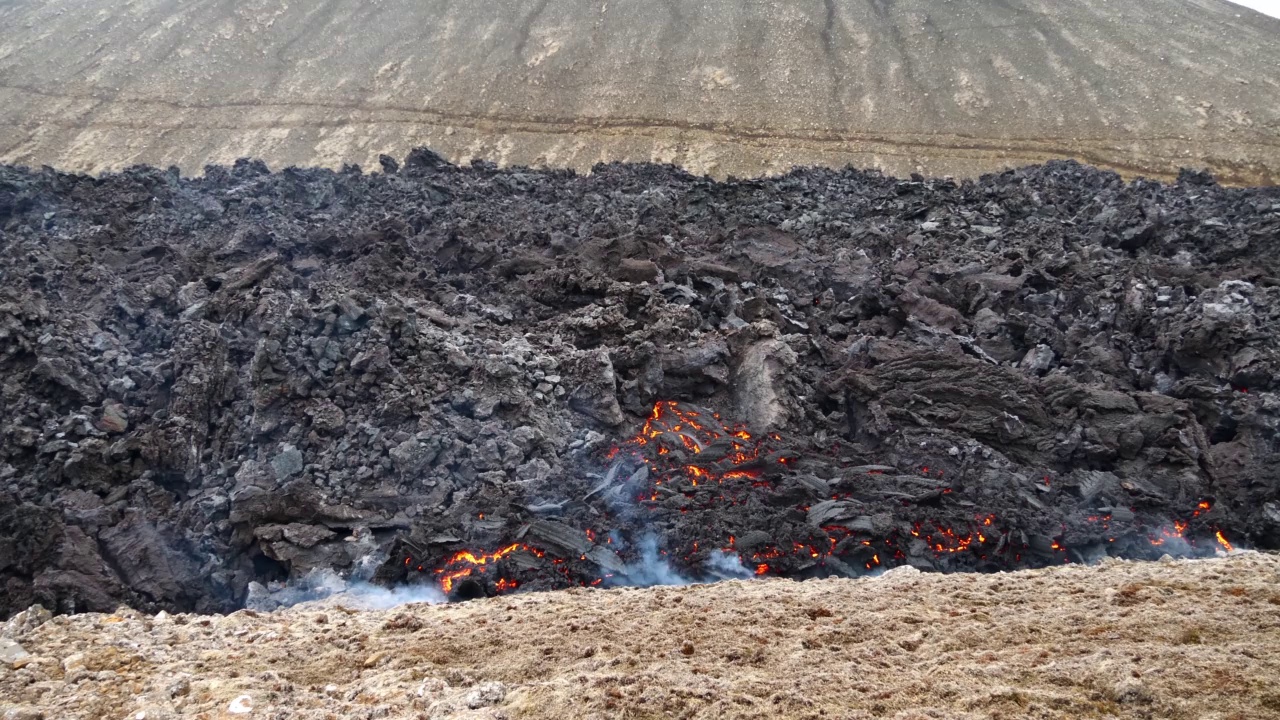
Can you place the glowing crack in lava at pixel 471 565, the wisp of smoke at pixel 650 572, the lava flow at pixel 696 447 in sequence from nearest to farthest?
the glowing crack in lava at pixel 471 565
the wisp of smoke at pixel 650 572
the lava flow at pixel 696 447

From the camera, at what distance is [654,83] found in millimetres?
44250

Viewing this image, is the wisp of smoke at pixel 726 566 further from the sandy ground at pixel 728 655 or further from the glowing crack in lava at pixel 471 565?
the glowing crack in lava at pixel 471 565

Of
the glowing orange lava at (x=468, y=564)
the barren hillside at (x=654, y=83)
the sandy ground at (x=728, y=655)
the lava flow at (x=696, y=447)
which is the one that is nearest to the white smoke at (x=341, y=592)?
the glowing orange lava at (x=468, y=564)

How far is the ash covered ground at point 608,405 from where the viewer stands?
Result: 369 inches

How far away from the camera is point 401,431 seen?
10.8 metres

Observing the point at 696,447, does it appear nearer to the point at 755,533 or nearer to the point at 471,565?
the point at 755,533

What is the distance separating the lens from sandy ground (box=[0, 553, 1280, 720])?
16.9 ft

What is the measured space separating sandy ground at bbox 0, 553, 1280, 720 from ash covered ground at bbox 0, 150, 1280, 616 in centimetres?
175

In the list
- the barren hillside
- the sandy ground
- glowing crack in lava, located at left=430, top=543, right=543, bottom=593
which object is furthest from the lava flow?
the barren hillside

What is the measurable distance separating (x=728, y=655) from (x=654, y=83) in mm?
42108

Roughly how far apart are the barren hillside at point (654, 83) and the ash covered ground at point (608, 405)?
22.5m

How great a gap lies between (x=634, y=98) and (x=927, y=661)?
40.9 meters

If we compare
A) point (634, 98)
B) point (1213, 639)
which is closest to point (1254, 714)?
point (1213, 639)

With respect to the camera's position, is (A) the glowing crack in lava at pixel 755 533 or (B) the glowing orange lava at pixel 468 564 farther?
(A) the glowing crack in lava at pixel 755 533
